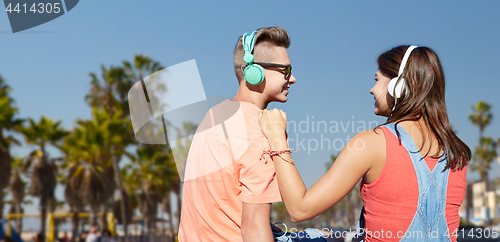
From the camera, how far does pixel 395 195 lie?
2.11 m

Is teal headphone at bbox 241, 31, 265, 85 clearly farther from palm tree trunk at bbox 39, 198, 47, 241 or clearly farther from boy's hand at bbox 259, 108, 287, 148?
palm tree trunk at bbox 39, 198, 47, 241

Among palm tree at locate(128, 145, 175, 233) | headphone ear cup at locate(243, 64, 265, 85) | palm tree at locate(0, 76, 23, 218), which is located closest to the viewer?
headphone ear cup at locate(243, 64, 265, 85)

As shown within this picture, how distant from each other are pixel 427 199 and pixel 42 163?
3514cm

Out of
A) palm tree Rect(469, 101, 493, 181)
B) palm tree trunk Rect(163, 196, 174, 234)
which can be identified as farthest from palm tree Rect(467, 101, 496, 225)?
palm tree trunk Rect(163, 196, 174, 234)

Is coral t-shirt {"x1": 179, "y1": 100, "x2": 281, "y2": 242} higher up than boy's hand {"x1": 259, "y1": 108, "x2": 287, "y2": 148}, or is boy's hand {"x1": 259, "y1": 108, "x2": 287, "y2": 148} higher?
boy's hand {"x1": 259, "y1": 108, "x2": 287, "y2": 148}

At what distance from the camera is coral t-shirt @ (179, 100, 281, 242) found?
2.12 m

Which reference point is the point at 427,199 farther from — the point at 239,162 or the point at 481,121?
the point at 481,121

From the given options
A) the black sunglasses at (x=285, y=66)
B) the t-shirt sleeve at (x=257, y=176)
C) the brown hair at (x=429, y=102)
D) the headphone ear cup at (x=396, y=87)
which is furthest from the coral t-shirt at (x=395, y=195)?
the black sunglasses at (x=285, y=66)

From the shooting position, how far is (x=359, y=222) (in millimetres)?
2410

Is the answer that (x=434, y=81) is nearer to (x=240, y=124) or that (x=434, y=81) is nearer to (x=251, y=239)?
(x=240, y=124)

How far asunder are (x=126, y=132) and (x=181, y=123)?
34106mm

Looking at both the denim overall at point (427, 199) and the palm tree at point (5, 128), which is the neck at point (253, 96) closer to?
the denim overall at point (427, 199)

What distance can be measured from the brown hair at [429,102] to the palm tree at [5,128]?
33212mm

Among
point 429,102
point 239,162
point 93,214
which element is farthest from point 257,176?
point 93,214
